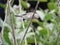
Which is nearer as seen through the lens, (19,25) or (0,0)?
(19,25)

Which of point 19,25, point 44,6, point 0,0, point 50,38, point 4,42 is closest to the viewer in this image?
point 4,42

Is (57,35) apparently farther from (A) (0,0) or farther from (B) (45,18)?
(A) (0,0)

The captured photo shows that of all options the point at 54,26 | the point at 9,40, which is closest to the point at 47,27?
the point at 54,26

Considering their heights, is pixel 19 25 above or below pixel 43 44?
above

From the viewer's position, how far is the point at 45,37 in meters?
1.06

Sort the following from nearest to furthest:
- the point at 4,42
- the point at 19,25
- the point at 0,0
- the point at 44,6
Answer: the point at 4,42, the point at 19,25, the point at 0,0, the point at 44,6

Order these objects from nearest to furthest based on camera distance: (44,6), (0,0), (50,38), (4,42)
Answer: (4,42)
(50,38)
(0,0)
(44,6)

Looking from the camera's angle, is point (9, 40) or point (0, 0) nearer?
point (9, 40)

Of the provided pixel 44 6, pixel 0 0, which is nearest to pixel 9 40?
pixel 0 0

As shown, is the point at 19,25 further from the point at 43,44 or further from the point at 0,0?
the point at 0,0

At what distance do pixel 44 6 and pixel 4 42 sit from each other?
1.50 metres

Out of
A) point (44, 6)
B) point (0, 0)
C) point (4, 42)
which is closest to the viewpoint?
point (4, 42)

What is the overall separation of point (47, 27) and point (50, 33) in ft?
0.14

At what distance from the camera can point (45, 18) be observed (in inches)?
42.8
